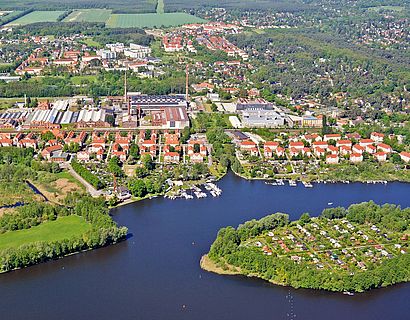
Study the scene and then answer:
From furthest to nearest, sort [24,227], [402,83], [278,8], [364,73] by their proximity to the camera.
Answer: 1. [278,8]
2. [364,73]
3. [402,83]
4. [24,227]

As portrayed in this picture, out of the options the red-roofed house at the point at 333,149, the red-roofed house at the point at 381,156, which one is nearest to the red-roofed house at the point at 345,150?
the red-roofed house at the point at 333,149

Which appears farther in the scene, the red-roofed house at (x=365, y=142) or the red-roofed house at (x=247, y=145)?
the red-roofed house at (x=365, y=142)

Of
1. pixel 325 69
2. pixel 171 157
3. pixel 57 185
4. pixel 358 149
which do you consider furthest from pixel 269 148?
pixel 325 69

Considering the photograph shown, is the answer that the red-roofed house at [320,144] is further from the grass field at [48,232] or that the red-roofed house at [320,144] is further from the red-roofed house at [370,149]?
the grass field at [48,232]

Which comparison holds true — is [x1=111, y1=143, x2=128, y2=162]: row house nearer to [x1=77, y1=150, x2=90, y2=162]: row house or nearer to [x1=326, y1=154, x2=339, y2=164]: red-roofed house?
[x1=77, y1=150, x2=90, y2=162]: row house

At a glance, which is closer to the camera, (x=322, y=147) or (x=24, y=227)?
(x=24, y=227)

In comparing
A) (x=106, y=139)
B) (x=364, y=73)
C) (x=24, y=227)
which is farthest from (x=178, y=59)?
(x=24, y=227)

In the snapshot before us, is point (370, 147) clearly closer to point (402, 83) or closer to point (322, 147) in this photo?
point (322, 147)
